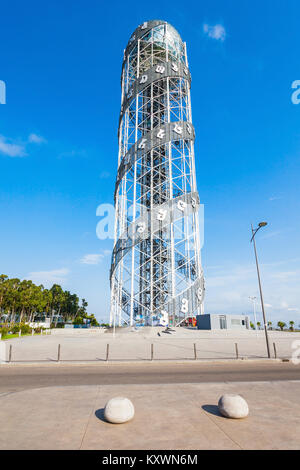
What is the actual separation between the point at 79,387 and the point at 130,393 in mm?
1905

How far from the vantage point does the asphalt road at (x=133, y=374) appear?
9828 mm

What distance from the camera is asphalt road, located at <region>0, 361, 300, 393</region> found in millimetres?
9828

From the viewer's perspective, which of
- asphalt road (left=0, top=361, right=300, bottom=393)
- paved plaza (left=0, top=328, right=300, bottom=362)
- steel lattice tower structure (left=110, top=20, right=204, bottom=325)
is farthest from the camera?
steel lattice tower structure (left=110, top=20, right=204, bottom=325)

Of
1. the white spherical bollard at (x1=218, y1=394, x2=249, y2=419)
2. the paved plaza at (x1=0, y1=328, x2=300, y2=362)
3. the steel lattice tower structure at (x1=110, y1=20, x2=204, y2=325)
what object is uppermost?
the steel lattice tower structure at (x1=110, y1=20, x2=204, y2=325)

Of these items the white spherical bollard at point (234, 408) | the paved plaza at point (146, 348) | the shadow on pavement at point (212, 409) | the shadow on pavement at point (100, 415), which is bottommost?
the paved plaza at point (146, 348)

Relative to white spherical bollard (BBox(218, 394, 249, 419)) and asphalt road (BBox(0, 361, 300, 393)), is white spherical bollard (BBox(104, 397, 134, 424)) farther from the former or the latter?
asphalt road (BBox(0, 361, 300, 393))

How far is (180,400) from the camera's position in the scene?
22.8ft

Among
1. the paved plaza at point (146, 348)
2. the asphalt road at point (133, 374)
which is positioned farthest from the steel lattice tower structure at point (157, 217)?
the asphalt road at point (133, 374)

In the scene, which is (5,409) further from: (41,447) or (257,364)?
(257,364)

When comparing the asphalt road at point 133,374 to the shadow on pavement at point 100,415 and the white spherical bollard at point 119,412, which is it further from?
the white spherical bollard at point 119,412

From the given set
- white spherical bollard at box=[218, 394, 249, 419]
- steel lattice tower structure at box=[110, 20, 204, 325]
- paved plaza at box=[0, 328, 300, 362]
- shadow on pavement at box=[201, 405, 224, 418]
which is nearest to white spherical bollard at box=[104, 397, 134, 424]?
shadow on pavement at box=[201, 405, 224, 418]

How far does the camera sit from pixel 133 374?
1141cm

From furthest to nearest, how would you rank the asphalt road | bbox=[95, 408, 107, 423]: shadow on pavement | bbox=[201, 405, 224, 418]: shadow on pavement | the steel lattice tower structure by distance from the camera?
the steel lattice tower structure
the asphalt road
bbox=[201, 405, 224, 418]: shadow on pavement
bbox=[95, 408, 107, 423]: shadow on pavement
